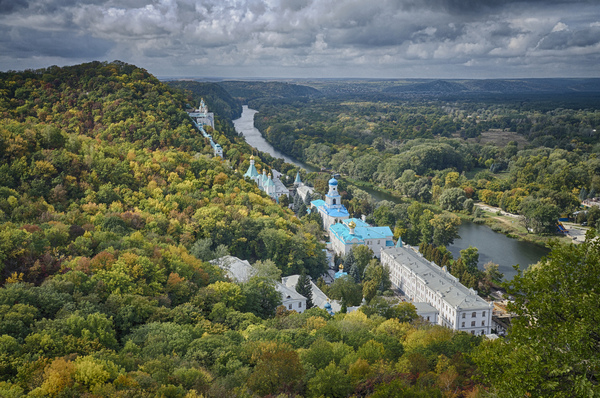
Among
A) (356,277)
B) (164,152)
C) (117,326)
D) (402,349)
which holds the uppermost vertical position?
(164,152)

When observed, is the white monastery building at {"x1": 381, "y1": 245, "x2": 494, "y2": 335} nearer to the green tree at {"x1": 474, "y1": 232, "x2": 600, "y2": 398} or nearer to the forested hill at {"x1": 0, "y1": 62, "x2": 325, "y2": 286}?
the forested hill at {"x1": 0, "y1": 62, "x2": 325, "y2": 286}

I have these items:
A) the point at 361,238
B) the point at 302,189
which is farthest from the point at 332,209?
the point at 302,189

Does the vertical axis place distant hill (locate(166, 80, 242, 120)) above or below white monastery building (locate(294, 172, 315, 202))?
above

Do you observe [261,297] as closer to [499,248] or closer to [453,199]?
[499,248]

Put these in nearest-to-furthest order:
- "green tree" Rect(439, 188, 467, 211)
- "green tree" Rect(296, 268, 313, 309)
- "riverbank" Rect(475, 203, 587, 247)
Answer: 1. "green tree" Rect(296, 268, 313, 309)
2. "riverbank" Rect(475, 203, 587, 247)
3. "green tree" Rect(439, 188, 467, 211)

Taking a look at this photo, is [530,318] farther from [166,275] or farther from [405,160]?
[405,160]

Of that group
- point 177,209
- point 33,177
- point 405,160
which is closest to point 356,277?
point 177,209

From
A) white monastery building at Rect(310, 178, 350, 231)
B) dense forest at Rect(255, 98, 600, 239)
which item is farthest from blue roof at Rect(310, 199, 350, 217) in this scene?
dense forest at Rect(255, 98, 600, 239)
